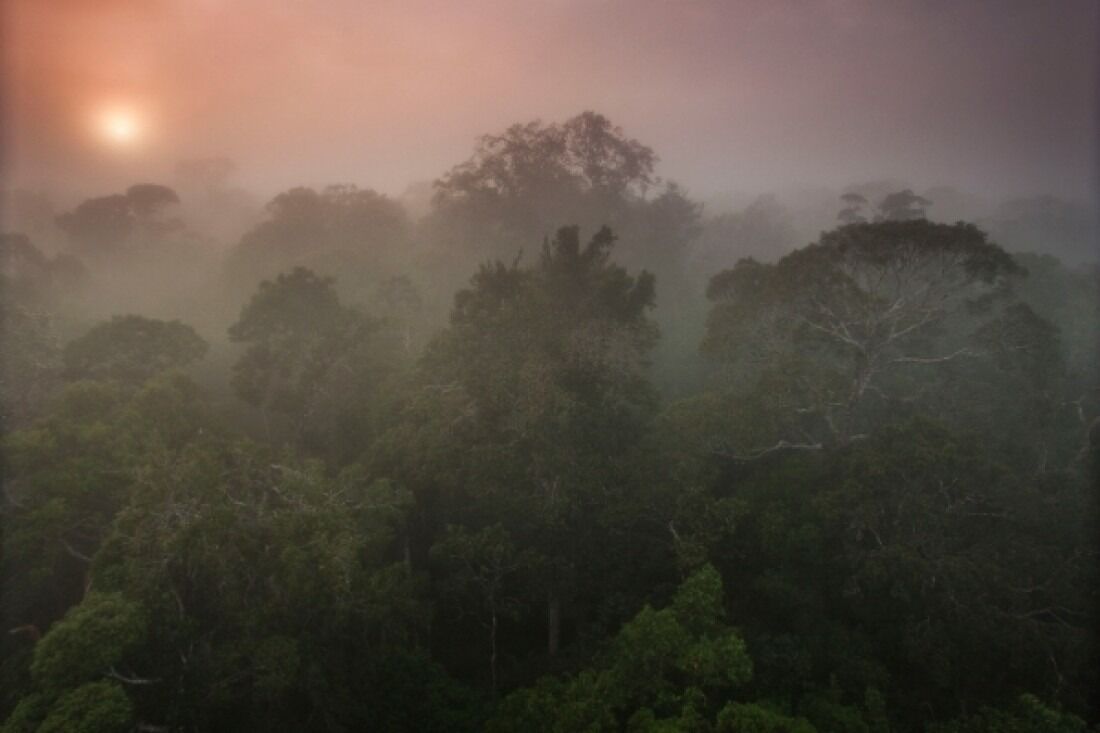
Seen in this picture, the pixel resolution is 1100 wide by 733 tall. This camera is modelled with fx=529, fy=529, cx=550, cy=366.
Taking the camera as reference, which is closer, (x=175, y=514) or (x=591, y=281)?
(x=175, y=514)

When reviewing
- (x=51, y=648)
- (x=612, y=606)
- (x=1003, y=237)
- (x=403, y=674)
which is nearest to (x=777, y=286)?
(x=612, y=606)

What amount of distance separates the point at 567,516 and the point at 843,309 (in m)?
13.8

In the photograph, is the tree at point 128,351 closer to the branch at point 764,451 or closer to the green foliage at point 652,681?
the green foliage at point 652,681

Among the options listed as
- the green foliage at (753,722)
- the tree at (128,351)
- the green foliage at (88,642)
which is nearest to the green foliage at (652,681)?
the green foliage at (753,722)

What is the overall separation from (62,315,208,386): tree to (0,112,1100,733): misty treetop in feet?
0.44

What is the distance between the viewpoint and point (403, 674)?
12.8 meters

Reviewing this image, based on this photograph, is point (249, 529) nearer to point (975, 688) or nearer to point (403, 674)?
point (403, 674)

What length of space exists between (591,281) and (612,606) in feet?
35.5

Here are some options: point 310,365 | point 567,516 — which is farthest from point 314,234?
point 567,516

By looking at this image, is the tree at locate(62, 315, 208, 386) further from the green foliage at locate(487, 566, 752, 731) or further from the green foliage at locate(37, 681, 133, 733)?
the green foliage at locate(487, 566, 752, 731)

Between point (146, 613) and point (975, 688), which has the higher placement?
point (146, 613)

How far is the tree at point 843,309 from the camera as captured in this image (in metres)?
19.4

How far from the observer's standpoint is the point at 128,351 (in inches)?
947

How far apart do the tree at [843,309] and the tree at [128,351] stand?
82.4ft
